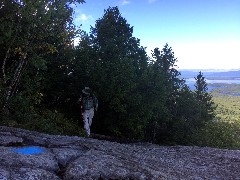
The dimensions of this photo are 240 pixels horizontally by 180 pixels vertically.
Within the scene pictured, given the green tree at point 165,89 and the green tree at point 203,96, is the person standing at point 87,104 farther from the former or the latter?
the green tree at point 203,96

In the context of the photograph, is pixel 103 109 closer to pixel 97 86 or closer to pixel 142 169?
pixel 97 86

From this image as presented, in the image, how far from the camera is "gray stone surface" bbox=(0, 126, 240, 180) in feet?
24.7

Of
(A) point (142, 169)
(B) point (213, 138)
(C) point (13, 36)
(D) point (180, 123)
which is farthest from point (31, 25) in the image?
(B) point (213, 138)

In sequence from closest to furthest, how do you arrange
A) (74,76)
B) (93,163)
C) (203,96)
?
(93,163) → (74,76) → (203,96)

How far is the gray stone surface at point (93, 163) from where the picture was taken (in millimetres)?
7527

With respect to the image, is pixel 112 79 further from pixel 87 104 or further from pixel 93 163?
pixel 93 163

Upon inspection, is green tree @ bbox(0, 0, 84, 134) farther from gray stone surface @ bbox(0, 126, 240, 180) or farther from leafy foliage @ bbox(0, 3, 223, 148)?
gray stone surface @ bbox(0, 126, 240, 180)

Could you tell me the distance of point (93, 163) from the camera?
8266 mm

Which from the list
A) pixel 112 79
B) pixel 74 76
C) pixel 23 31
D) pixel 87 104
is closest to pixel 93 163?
pixel 87 104

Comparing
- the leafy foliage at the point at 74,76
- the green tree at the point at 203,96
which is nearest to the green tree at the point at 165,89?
the leafy foliage at the point at 74,76

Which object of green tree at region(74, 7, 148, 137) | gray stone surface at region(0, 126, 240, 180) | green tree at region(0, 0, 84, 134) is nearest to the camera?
gray stone surface at region(0, 126, 240, 180)

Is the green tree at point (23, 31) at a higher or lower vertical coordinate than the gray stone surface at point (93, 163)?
higher

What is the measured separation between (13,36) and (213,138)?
45140 mm

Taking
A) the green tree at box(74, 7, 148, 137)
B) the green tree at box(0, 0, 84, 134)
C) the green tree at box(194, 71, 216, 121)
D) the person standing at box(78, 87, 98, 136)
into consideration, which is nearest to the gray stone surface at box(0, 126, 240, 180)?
the person standing at box(78, 87, 98, 136)
